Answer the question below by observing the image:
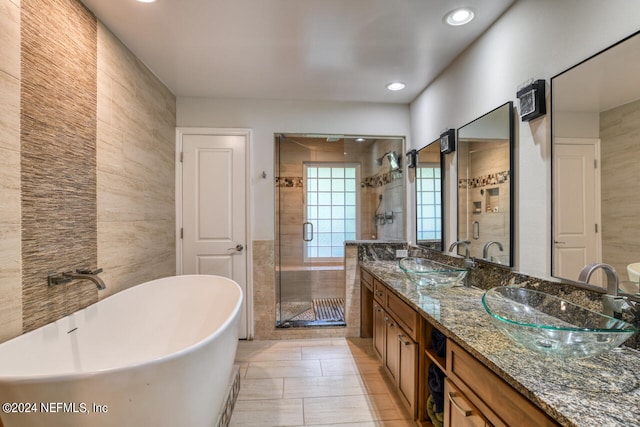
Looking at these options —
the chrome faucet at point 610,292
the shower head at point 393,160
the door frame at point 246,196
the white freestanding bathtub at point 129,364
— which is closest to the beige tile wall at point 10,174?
the white freestanding bathtub at point 129,364

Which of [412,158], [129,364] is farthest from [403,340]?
[412,158]

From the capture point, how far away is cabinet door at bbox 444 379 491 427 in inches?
40.1

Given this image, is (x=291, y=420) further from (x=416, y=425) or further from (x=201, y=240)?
(x=201, y=240)

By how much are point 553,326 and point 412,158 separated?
2.15 metres

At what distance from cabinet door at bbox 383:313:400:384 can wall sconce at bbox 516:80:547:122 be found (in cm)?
146

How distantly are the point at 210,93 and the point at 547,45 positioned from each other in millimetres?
2657

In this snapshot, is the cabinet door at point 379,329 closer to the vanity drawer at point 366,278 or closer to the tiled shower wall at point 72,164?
the vanity drawer at point 366,278

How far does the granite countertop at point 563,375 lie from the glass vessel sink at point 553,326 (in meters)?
0.06

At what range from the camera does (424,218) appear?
2650 millimetres

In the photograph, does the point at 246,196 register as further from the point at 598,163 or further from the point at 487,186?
the point at 598,163

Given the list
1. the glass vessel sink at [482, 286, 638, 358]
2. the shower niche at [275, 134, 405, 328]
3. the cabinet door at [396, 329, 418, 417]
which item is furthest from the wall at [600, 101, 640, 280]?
the shower niche at [275, 134, 405, 328]

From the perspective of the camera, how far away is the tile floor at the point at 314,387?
1.78 meters

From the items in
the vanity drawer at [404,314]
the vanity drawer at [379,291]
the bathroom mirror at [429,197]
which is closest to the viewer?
the vanity drawer at [404,314]

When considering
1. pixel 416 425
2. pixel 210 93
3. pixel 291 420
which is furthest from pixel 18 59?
pixel 416 425
